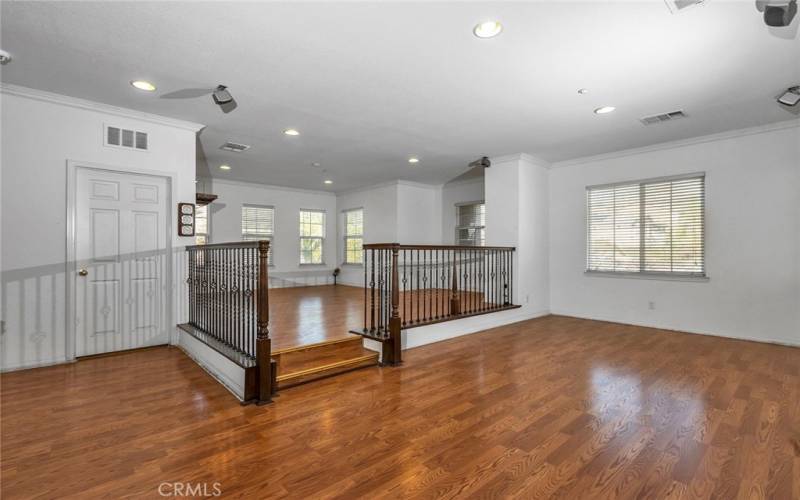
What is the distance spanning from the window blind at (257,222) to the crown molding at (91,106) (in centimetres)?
425

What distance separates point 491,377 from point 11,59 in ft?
15.8

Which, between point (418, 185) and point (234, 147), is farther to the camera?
point (418, 185)

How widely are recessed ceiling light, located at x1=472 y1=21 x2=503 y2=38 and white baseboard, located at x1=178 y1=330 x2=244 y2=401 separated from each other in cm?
306

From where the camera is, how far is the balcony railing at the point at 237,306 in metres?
2.89

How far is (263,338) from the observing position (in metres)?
2.92

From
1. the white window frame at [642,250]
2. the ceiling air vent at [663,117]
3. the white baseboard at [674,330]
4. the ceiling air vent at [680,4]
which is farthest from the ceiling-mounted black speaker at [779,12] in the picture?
the white baseboard at [674,330]

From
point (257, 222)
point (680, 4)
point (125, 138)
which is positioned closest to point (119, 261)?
point (125, 138)

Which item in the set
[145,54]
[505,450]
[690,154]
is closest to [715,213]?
[690,154]

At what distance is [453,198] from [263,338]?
6.46 metres

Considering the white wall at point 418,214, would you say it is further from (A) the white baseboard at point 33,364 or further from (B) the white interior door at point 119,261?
(A) the white baseboard at point 33,364

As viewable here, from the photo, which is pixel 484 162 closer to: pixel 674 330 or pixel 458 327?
pixel 458 327

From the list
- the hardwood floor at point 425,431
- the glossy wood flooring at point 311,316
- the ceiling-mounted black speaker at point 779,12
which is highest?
the ceiling-mounted black speaker at point 779,12

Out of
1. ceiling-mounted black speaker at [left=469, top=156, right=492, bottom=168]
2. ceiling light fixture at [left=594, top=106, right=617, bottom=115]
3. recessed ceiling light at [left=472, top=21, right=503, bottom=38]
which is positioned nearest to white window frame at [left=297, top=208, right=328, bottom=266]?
ceiling-mounted black speaker at [left=469, top=156, right=492, bottom=168]

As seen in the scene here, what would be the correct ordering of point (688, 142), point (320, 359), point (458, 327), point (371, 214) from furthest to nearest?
A: 1. point (371, 214)
2. point (688, 142)
3. point (458, 327)
4. point (320, 359)
